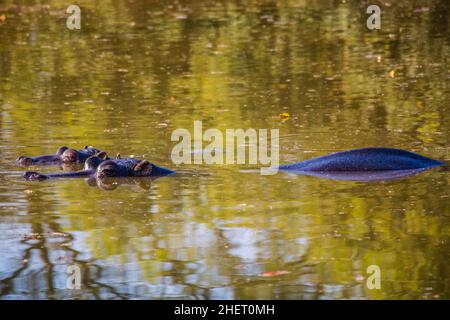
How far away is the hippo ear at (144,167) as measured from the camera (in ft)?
37.7

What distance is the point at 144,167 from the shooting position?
1150 centimetres

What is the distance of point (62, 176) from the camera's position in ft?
38.1

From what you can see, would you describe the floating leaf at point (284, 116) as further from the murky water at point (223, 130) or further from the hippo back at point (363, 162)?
the hippo back at point (363, 162)

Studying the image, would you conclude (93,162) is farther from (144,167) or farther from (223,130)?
(223,130)

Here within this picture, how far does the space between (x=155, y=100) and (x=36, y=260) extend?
8.39 metres

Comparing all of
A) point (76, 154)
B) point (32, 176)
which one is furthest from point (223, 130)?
point (32, 176)

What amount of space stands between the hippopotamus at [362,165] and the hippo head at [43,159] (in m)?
2.50

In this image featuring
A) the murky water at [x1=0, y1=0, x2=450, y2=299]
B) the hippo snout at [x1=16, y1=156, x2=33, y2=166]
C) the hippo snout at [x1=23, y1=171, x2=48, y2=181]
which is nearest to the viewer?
the murky water at [x1=0, y1=0, x2=450, y2=299]


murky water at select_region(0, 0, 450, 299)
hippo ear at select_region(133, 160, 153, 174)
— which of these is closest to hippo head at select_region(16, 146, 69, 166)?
murky water at select_region(0, 0, 450, 299)

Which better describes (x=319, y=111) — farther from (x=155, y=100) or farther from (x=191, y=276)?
(x=191, y=276)

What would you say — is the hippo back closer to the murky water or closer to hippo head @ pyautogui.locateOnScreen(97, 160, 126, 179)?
the murky water

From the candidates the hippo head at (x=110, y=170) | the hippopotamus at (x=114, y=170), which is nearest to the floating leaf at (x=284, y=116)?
the hippopotamus at (x=114, y=170)

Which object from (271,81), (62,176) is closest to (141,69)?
(271,81)

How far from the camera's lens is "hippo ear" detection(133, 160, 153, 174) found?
11.5 meters
